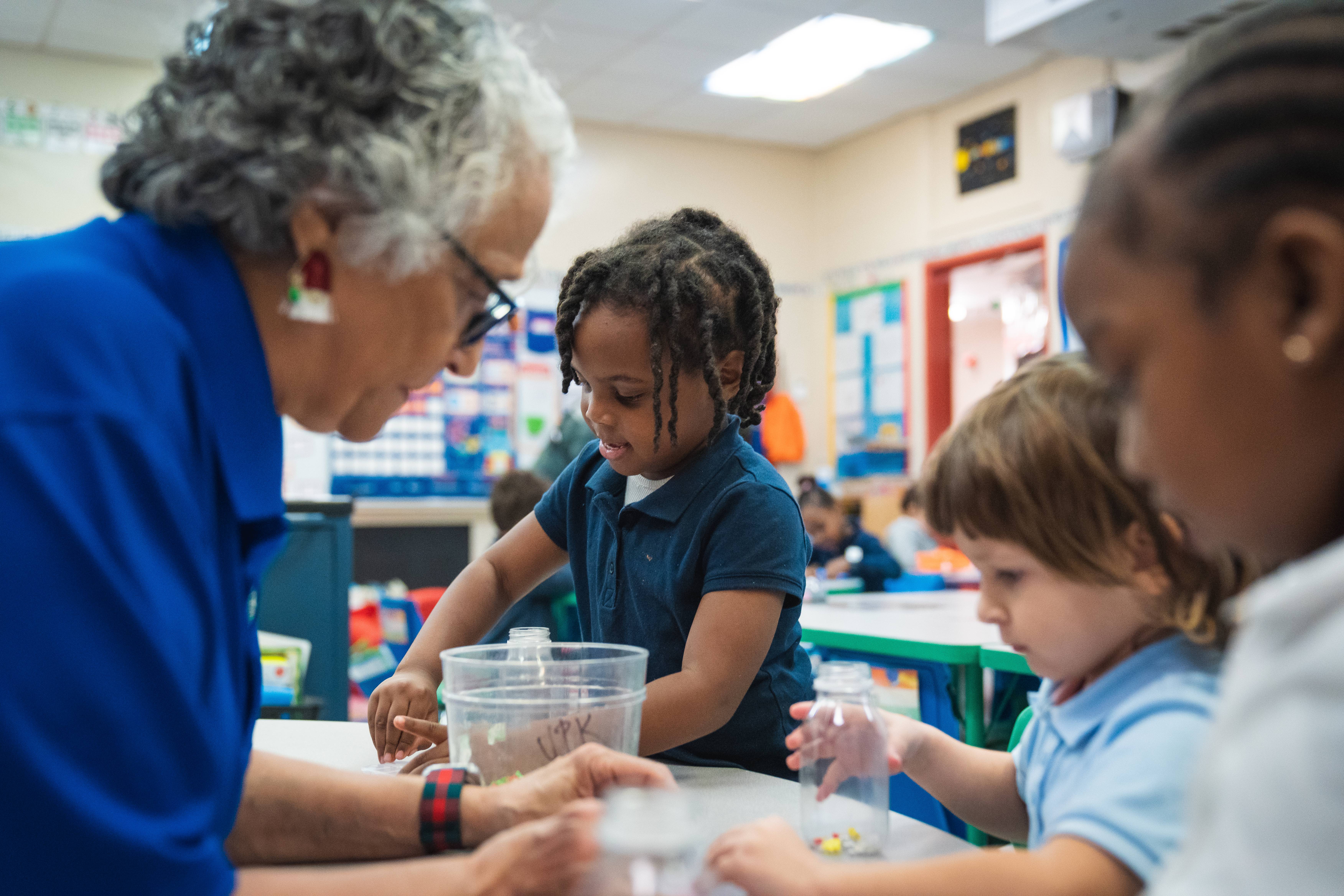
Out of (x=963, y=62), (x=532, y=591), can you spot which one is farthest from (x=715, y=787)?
(x=963, y=62)

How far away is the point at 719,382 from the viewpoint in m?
1.46

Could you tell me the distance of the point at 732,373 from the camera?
1.56m

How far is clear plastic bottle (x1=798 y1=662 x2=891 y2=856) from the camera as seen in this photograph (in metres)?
0.99

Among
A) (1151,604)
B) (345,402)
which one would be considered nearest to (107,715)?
(345,402)

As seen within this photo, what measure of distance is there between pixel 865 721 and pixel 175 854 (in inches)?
25.2

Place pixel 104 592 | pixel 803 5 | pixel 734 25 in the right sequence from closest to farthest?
1. pixel 104 592
2. pixel 803 5
3. pixel 734 25

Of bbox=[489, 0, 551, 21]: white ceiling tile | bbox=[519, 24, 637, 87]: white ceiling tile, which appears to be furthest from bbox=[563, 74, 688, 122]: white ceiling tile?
bbox=[489, 0, 551, 21]: white ceiling tile

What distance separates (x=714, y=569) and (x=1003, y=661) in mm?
1069

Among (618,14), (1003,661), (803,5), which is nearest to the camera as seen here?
(1003,661)

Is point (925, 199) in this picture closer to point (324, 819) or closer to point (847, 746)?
point (847, 746)

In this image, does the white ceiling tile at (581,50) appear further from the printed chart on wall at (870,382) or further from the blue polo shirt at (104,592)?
the blue polo shirt at (104,592)

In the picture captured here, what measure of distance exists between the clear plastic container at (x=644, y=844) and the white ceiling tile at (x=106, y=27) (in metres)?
4.78

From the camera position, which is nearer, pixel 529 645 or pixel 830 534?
pixel 529 645

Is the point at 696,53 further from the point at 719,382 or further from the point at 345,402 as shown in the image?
the point at 345,402
